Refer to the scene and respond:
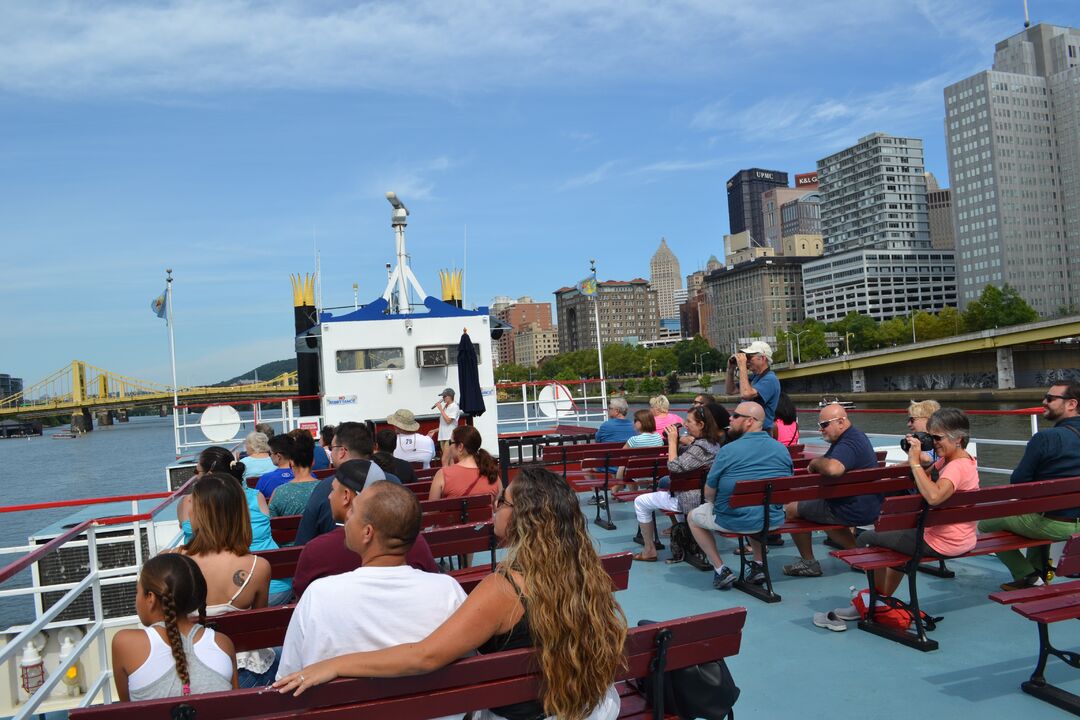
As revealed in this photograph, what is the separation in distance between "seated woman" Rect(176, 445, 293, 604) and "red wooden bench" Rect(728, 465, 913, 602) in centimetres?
278

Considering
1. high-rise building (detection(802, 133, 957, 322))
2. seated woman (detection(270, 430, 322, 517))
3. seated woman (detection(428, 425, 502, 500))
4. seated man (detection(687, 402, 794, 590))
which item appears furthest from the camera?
high-rise building (detection(802, 133, 957, 322))

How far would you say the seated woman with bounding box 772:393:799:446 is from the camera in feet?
26.3

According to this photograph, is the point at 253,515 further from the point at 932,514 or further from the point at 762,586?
the point at 932,514

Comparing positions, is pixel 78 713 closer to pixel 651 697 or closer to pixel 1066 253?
pixel 651 697

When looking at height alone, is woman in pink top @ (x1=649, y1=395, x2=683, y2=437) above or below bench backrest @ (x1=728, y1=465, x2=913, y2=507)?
above

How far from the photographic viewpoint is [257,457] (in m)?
6.68

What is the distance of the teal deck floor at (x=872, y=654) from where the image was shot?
357 cm

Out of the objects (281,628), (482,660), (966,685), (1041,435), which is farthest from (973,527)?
(281,628)

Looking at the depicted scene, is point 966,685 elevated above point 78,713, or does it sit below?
below

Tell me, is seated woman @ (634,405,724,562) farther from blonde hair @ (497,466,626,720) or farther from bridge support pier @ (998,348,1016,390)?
bridge support pier @ (998,348,1016,390)

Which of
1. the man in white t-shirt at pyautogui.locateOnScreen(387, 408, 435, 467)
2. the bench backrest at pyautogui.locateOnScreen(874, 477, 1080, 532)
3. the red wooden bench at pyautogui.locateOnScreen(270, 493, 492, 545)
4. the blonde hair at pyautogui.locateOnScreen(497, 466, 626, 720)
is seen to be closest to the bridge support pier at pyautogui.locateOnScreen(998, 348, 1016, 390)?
the man in white t-shirt at pyautogui.locateOnScreen(387, 408, 435, 467)

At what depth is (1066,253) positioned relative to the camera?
118 m

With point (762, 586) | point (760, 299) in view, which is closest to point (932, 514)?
point (762, 586)

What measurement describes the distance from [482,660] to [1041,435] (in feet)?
13.7
